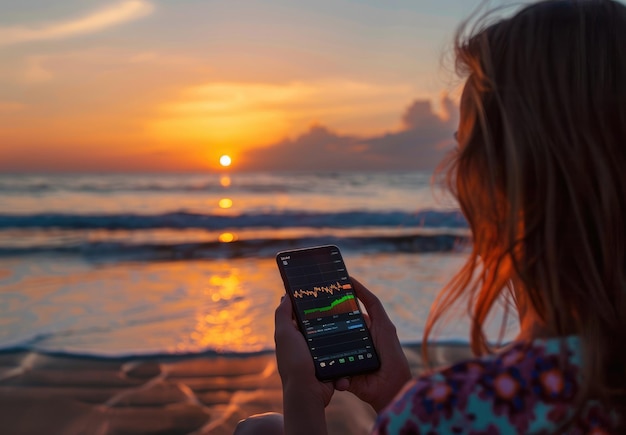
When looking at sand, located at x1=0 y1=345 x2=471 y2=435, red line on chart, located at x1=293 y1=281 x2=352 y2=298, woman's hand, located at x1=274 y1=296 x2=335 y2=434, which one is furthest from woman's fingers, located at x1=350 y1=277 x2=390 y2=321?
sand, located at x1=0 y1=345 x2=471 y2=435

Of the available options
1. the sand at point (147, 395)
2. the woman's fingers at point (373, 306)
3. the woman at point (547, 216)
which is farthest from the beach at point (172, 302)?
the woman at point (547, 216)

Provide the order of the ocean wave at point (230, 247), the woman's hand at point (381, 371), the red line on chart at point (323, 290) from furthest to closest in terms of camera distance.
Result: 1. the ocean wave at point (230, 247)
2. the red line on chart at point (323, 290)
3. the woman's hand at point (381, 371)

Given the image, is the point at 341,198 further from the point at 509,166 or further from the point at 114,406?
the point at 509,166

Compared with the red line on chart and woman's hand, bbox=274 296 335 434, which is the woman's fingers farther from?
woman's hand, bbox=274 296 335 434

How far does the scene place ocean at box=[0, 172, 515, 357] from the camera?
5859 mm

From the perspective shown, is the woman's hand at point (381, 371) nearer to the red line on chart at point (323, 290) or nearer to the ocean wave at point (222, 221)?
the red line on chart at point (323, 290)

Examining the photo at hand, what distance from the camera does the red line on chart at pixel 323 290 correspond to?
228 centimetres

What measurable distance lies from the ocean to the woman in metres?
0.30

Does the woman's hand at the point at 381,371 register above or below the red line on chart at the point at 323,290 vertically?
below

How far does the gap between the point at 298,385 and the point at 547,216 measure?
34.2 inches

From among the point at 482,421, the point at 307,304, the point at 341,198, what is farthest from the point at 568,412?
the point at 341,198

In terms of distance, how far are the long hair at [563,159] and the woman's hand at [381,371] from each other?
0.86 m

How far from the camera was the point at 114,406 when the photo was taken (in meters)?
4.29

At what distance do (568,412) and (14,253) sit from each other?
1096 centimetres
